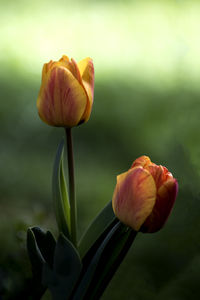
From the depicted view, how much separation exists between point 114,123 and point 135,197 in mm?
1276

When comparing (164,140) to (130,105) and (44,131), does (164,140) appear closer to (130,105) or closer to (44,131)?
(130,105)

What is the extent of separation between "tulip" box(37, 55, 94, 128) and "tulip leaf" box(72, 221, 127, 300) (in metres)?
0.18

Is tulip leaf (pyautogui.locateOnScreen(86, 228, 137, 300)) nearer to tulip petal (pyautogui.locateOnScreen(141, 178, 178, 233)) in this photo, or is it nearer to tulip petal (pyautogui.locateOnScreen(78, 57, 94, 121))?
tulip petal (pyautogui.locateOnScreen(141, 178, 178, 233))

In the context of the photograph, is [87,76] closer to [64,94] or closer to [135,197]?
[64,94]

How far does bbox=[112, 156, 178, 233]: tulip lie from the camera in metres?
0.80

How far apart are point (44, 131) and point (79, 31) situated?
33.1 inches

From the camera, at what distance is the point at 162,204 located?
0.81 meters

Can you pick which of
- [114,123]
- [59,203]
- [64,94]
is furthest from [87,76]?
[114,123]

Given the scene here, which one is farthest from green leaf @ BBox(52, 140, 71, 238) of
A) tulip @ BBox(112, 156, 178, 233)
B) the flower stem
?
tulip @ BBox(112, 156, 178, 233)

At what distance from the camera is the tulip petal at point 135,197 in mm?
801

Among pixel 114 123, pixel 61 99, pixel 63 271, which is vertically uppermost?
pixel 61 99

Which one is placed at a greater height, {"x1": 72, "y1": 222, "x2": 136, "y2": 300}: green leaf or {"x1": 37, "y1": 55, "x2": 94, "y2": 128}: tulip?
{"x1": 37, "y1": 55, "x2": 94, "y2": 128}: tulip

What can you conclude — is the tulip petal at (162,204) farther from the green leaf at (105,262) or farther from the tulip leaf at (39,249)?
the tulip leaf at (39,249)

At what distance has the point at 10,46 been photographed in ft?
8.31
